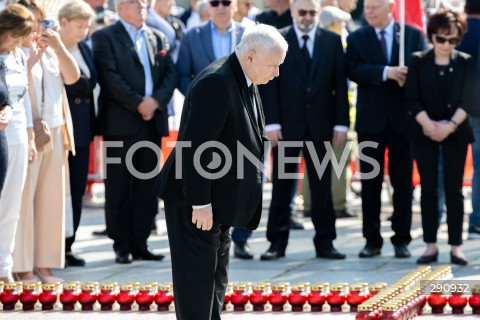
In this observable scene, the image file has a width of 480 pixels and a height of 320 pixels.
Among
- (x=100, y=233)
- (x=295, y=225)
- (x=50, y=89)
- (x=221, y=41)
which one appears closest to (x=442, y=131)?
(x=221, y=41)

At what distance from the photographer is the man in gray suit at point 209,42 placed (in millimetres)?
11406

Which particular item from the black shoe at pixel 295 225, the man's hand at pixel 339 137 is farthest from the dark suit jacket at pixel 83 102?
the black shoe at pixel 295 225

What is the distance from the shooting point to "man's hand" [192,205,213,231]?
684 centimetres

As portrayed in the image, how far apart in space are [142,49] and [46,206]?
1.95 metres

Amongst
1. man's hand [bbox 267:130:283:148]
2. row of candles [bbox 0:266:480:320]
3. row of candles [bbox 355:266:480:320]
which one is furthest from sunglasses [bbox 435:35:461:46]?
row of candles [bbox 0:266:480:320]

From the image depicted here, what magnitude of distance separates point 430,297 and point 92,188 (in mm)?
8622

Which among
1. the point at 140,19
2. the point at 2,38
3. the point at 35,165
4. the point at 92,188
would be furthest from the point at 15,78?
the point at 92,188

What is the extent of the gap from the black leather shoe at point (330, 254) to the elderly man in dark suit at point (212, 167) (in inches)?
161

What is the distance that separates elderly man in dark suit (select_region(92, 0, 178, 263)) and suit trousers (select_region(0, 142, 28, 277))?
67.9 inches

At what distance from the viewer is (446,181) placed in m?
10.7

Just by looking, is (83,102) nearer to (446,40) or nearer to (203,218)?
(446,40)

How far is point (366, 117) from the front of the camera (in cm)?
1116

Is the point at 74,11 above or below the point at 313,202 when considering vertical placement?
above

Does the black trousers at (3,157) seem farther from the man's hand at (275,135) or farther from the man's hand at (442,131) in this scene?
the man's hand at (442,131)
